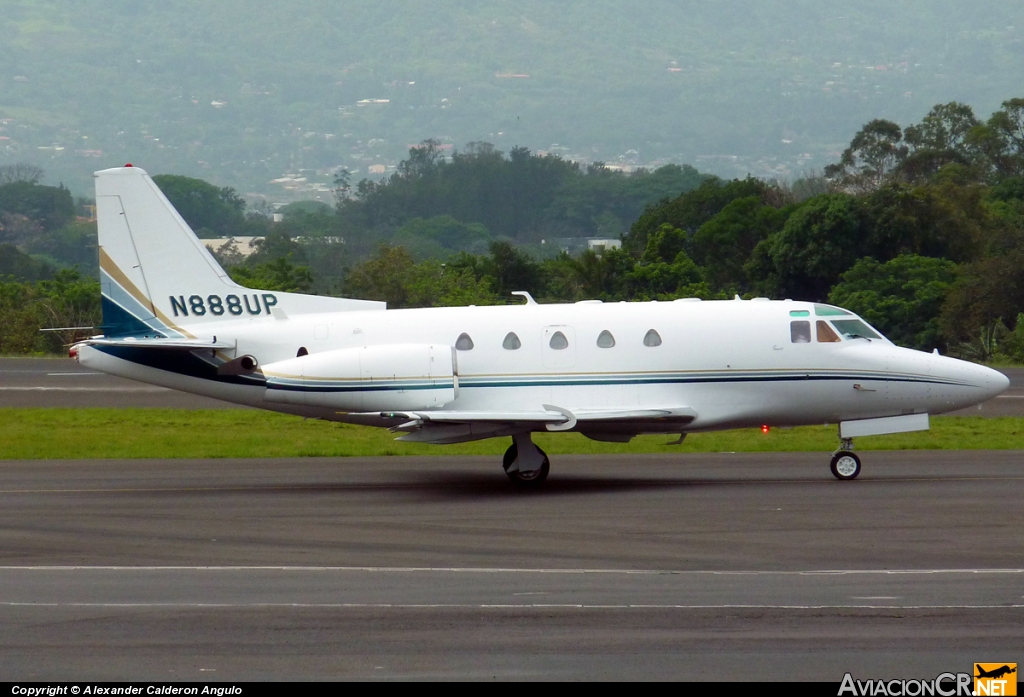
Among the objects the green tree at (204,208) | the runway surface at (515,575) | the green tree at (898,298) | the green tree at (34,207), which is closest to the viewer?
the runway surface at (515,575)

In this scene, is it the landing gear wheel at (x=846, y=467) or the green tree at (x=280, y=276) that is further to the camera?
the green tree at (x=280, y=276)

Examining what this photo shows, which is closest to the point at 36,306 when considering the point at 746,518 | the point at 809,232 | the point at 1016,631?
the point at 809,232

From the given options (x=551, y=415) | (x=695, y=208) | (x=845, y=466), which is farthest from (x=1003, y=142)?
(x=551, y=415)

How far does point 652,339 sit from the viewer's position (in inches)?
851

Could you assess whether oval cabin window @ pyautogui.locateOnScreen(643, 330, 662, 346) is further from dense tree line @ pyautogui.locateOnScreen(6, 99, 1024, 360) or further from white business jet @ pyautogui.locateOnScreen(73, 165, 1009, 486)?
dense tree line @ pyautogui.locateOnScreen(6, 99, 1024, 360)

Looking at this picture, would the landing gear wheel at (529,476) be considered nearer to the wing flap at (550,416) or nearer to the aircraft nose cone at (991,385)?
the wing flap at (550,416)

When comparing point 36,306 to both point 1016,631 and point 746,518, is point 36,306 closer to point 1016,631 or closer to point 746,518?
point 746,518

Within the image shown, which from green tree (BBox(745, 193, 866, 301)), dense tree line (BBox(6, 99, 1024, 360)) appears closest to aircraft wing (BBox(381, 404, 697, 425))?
dense tree line (BBox(6, 99, 1024, 360))

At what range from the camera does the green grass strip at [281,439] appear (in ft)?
89.5

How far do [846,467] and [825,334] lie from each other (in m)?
2.26

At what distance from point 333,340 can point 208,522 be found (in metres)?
5.07

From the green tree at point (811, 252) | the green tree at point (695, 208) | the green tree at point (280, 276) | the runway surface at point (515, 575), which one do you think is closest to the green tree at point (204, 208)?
the green tree at point (695, 208)

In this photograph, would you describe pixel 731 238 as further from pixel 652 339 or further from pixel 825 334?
pixel 652 339

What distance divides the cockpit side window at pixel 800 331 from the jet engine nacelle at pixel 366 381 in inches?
227
